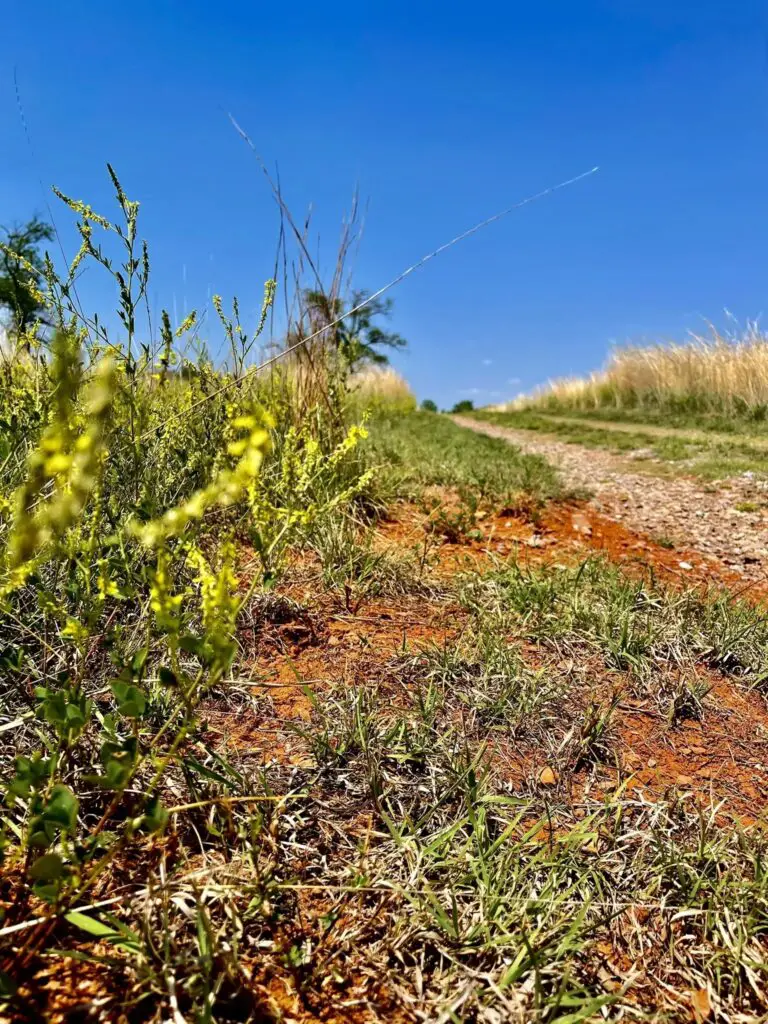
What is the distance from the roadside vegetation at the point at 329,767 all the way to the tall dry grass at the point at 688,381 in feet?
32.1

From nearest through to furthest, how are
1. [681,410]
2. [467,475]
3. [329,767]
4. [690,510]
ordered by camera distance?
[329,767]
[467,475]
[690,510]
[681,410]

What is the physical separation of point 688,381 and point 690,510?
9.27m

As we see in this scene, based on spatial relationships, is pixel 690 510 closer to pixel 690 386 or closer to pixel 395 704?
pixel 395 704

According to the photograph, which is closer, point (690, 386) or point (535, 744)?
point (535, 744)

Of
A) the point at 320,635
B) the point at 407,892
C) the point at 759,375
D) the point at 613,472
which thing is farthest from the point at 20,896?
the point at 759,375

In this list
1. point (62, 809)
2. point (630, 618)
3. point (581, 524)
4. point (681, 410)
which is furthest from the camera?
point (681, 410)

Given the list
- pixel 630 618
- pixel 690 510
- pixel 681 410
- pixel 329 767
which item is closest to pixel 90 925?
pixel 329 767

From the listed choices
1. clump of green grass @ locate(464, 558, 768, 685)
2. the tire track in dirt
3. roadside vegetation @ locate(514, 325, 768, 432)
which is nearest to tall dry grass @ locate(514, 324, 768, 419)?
roadside vegetation @ locate(514, 325, 768, 432)

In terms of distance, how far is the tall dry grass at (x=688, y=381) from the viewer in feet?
34.4

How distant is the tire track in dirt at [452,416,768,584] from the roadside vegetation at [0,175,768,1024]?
114 cm

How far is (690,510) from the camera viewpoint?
4254mm

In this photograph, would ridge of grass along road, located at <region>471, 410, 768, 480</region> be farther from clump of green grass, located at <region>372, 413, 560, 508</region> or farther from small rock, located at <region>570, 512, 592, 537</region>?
small rock, located at <region>570, 512, 592, 537</region>

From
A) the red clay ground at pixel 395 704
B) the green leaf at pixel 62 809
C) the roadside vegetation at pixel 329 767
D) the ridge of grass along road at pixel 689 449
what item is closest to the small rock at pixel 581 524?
the roadside vegetation at pixel 329 767

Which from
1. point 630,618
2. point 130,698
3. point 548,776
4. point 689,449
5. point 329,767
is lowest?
point 548,776
